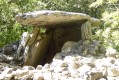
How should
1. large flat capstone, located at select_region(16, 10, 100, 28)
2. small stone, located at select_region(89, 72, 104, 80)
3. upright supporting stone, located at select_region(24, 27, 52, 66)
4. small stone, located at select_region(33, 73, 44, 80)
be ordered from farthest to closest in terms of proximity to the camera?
1. upright supporting stone, located at select_region(24, 27, 52, 66)
2. large flat capstone, located at select_region(16, 10, 100, 28)
3. small stone, located at select_region(33, 73, 44, 80)
4. small stone, located at select_region(89, 72, 104, 80)

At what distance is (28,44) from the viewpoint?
26.9 ft

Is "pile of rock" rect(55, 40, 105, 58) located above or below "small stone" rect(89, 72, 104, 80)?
below

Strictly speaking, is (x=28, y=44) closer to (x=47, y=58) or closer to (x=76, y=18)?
(x=47, y=58)

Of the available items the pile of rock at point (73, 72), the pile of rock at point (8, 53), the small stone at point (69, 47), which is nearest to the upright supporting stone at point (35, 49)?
the pile of rock at point (8, 53)

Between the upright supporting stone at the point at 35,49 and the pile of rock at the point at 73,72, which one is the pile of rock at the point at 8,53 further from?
the pile of rock at the point at 73,72

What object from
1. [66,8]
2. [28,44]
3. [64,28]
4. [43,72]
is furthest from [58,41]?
[66,8]

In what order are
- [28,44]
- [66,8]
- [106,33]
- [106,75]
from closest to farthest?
[106,75] → [28,44] → [106,33] → [66,8]

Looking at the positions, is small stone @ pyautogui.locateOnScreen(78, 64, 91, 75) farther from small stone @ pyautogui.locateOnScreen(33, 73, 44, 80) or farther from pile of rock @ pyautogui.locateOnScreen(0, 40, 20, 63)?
pile of rock @ pyautogui.locateOnScreen(0, 40, 20, 63)

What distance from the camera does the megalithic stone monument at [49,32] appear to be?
7281 mm

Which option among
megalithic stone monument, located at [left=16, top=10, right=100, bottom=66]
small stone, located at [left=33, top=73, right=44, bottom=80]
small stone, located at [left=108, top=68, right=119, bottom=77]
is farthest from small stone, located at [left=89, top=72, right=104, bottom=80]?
megalithic stone monument, located at [left=16, top=10, right=100, bottom=66]

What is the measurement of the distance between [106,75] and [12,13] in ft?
27.7

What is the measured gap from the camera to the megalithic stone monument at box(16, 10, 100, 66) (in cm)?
728

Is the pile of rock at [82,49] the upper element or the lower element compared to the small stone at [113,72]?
lower

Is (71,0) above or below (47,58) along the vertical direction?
above
